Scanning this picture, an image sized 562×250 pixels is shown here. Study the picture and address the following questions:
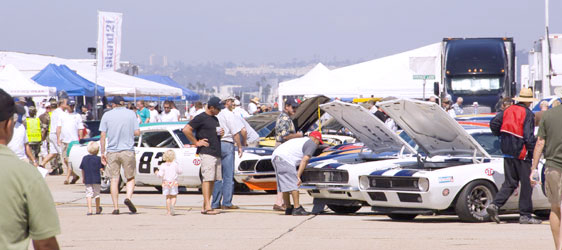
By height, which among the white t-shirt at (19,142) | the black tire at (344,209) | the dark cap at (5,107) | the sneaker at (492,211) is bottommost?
the black tire at (344,209)

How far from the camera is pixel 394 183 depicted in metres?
12.2

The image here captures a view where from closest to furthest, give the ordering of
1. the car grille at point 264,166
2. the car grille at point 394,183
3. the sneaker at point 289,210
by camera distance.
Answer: the car grille at point 394,183 → the sneaker at point 289,210 → the car grille at point 264,166

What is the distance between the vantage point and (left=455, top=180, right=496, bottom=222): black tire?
38.7 feet

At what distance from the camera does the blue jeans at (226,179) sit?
1452cm

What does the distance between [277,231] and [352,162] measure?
2768 millimetres

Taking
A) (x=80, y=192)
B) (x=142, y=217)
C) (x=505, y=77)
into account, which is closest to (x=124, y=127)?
(x=142, y=217)

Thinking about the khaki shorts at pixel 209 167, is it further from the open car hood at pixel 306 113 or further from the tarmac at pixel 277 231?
the open car hood at pixel 306 113

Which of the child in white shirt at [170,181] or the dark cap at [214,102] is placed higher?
the dark cap at [214,102]

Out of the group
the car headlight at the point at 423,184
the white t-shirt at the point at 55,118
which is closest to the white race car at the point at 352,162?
the car headlight at the point at 423,184

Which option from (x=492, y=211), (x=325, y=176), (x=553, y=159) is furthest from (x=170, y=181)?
(x=553, y=159)

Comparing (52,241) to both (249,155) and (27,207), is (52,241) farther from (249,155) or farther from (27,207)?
(249,155)

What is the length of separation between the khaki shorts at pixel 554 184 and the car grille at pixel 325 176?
4382 millimetres

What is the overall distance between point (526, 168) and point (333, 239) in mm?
2831

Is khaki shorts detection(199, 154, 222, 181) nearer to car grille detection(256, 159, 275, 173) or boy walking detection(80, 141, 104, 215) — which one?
boy walking detection(80, 141, 104, 215)
